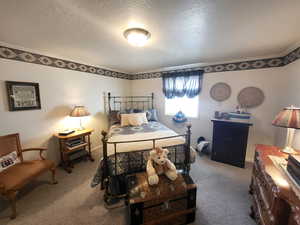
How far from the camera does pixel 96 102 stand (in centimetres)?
344

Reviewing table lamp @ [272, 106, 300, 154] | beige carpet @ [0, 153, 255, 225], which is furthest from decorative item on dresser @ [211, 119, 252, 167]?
table lamp @ [272, 106, 300, 154]

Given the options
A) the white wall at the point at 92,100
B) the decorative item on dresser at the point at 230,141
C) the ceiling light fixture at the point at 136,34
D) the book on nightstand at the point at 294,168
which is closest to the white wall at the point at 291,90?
the white wall at the point at 92,100

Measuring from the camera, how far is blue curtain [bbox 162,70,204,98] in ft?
10.8

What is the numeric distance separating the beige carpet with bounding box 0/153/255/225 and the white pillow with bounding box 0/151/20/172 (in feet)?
1.60

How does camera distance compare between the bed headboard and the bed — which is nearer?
the bed

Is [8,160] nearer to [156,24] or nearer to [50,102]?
[50,102]

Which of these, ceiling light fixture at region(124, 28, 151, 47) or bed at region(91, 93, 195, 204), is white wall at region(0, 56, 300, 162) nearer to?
bed at region(91, 93, 195, 204)

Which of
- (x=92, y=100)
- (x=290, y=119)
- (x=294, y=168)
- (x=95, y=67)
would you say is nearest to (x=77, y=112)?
(x=92, y=100)

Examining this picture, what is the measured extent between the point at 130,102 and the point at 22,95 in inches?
111

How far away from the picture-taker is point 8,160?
6.12 ft

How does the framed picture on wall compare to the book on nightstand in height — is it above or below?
above

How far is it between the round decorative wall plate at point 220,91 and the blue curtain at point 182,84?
34cm

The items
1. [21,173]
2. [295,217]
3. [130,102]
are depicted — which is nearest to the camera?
[295,217]

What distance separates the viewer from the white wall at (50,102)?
205 centimetres
